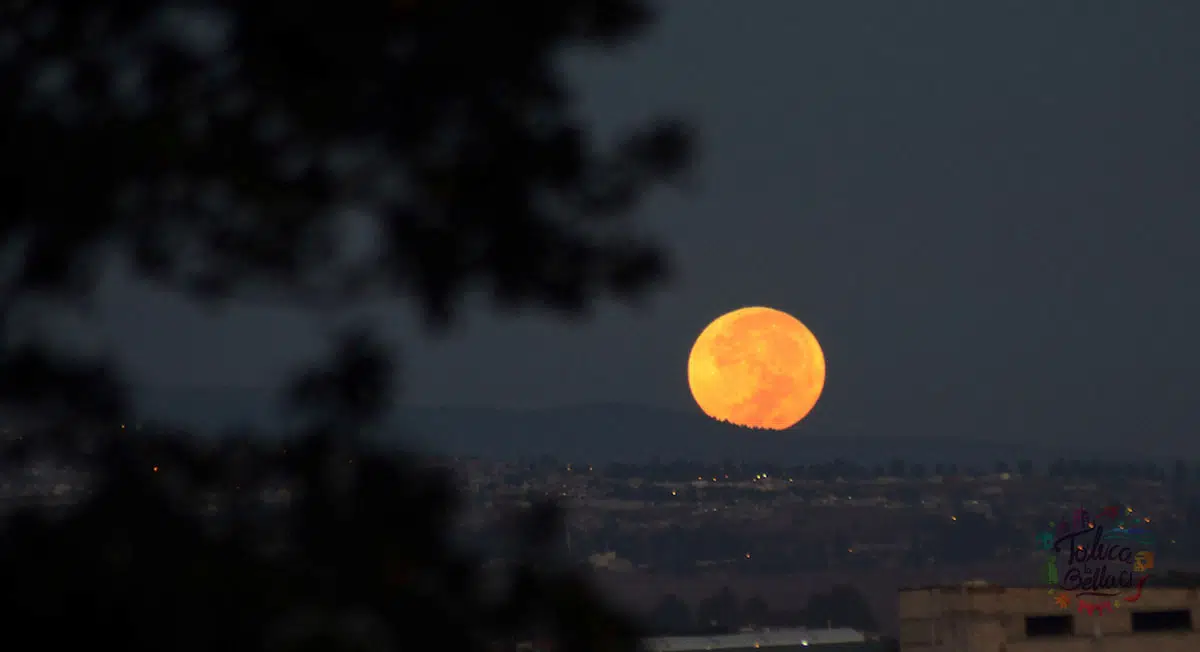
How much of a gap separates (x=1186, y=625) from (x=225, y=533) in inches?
2259

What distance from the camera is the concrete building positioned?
2239 inches

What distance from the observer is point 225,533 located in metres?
5.59

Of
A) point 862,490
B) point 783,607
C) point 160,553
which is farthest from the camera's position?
point 862,490

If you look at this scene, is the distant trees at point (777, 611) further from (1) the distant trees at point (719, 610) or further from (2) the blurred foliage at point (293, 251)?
(2) the blurred foliage at point (293, 251)

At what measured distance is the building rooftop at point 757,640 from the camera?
61.7m

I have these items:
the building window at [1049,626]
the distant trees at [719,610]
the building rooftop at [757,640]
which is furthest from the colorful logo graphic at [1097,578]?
the distant trees at [719,610]

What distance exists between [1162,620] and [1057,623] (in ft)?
11.9

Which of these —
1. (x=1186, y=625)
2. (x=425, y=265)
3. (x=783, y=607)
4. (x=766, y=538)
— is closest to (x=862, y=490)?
(x=766, y=538)

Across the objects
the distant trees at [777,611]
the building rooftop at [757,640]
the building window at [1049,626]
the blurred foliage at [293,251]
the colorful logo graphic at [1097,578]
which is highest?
the blurred foliage at [293,251]

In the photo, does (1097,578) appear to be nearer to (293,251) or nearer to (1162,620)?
(1162,620)

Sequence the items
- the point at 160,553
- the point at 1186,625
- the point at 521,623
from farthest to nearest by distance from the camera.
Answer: the point at 1186,625, the point at 521,623, the point at 160,553

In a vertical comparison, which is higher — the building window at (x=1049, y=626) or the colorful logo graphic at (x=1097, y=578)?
the colorful logo graphic at (x=1097, y=578)

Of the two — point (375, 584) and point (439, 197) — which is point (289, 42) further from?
point (375, 584)

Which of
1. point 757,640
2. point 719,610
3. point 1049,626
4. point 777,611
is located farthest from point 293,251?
point 777,611
